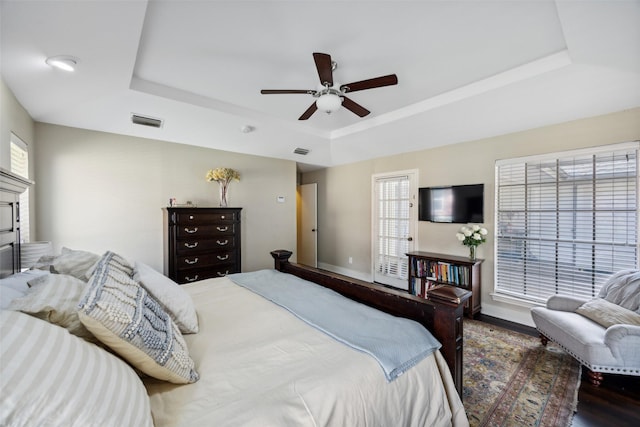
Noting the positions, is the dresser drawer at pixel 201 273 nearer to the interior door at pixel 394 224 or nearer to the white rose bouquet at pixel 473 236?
the interior door at pixel 394 224

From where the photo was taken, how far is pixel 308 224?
6.22 metres

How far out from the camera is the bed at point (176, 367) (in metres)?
0.65

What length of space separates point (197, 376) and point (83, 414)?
475 millimetres

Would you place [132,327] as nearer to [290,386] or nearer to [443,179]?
[290,386]

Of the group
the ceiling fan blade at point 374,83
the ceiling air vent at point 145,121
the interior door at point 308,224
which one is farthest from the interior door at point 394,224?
the ceiling air vent at point 145,121

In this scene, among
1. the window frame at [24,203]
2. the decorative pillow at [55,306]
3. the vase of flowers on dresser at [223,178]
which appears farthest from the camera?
the vase of flowers on dresser at [223,178]

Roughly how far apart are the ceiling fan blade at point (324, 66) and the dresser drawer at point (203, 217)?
2523 millimetres

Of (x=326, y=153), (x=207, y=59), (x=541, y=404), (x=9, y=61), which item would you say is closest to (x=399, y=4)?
(x=207, y=59)

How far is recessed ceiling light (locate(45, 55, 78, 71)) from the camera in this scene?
6.23 ft

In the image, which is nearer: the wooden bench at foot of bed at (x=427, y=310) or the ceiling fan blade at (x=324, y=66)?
the wooden bench at foot of bed at (x=427, y=310)

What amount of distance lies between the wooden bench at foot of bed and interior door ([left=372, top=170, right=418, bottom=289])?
2.71 meters

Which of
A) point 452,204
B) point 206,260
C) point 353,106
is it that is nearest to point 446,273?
point 452,204

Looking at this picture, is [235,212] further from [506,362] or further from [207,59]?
[506,362]

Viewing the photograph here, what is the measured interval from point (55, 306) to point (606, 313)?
3.54 meters
